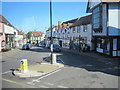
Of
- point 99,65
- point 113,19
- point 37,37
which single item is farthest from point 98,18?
point 37,37

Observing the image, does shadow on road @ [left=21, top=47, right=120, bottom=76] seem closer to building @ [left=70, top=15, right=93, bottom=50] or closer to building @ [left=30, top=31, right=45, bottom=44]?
building @ [left=70, top=15, right=93, bottom=50]

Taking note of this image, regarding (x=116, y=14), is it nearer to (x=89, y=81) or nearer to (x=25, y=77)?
(x=89, y=81)

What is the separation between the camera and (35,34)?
106062 mm

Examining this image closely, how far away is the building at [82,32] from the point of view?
29222mm

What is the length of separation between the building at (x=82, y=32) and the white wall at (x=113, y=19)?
28.7 feet

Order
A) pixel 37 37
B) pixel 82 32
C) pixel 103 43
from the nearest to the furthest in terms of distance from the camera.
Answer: pixel 103 43
pixel 82 32
pixel 37 37

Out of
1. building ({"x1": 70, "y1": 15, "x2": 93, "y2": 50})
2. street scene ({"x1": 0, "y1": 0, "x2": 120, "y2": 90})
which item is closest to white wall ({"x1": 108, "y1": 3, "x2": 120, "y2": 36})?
street scene ({"x1": 0, "y1": 0, "x2": 120, "y2": 90})

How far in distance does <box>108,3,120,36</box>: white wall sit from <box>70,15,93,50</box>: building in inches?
344

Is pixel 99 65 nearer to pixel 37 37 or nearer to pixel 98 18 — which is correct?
pixel 98 18

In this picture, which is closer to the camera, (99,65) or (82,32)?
(99,65)

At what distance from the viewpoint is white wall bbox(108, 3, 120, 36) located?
64.8 feet

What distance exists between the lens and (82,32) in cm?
3294

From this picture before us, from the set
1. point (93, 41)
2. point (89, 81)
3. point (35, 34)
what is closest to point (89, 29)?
point (93, 41)

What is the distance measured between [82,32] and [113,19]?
523 inches
